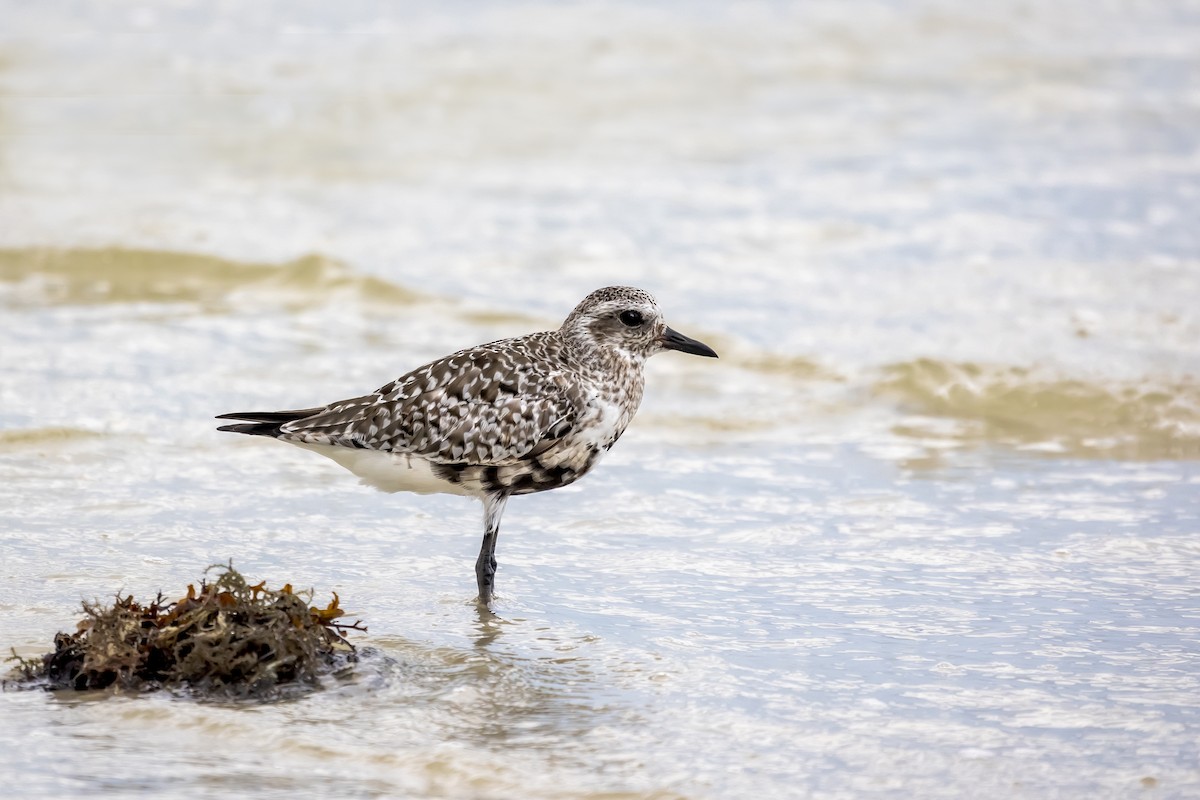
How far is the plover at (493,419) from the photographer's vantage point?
7621 millimetres

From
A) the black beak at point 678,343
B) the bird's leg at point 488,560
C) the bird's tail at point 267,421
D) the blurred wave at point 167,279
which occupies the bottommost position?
the bird's leg at point 488,560

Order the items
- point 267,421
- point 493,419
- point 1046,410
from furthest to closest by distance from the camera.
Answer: point 1046,410 → point 267,421 → point 493,419

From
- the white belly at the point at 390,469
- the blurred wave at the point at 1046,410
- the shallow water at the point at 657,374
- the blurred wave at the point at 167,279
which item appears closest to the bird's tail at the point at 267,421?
the white belly at the point at 390,469

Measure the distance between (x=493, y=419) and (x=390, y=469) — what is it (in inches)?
24.1

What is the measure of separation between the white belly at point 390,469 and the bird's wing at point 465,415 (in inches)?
2.1

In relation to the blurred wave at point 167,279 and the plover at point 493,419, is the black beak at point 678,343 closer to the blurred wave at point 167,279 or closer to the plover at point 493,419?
the plover at point 493,419

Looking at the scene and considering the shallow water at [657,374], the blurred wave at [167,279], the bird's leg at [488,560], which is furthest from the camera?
the blurred wave at [167,279]

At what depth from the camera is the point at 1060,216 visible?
634 inches

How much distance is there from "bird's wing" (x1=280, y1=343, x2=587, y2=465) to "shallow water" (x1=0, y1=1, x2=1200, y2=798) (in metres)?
0.79

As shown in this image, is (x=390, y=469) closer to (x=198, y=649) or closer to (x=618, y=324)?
(x=618, y=324)

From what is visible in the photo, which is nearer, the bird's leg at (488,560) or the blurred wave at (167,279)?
the bird's leg at (488,560)

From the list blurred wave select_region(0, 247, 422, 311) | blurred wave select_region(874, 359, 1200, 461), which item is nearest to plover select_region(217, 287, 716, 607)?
blurred wave select_region(874, 359, 1200, 461)

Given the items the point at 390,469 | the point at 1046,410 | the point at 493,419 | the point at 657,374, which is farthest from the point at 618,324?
the point at 1046,410

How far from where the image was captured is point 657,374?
500 inches
